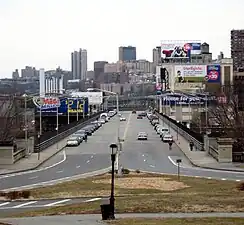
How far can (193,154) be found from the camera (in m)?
64.7

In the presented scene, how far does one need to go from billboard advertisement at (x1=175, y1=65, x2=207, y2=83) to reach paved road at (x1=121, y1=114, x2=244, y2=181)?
273 feet

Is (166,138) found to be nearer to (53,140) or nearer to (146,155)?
(53,140)

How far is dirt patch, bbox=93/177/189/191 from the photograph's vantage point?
3638 cm

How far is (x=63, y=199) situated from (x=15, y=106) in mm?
77690

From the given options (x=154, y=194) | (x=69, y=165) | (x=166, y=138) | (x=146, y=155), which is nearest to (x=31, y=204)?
(x=154, y=194)

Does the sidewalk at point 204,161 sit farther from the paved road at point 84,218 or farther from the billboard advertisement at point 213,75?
the billboard advertisement at point 213,75

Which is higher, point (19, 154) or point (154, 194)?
point (154, 194)

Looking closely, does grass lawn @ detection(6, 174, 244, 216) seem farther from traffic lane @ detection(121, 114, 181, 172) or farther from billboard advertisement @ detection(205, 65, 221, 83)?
billboard advertisement @ detection(205, 65, 221, 83)

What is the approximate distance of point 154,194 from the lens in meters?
31.6

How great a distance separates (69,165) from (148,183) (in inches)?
730

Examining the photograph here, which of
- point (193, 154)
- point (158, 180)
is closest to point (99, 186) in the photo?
point (158, 180)

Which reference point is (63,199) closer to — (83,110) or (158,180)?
(158,180)

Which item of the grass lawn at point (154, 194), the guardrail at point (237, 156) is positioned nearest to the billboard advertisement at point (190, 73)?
the guardrail at point (237, 156)

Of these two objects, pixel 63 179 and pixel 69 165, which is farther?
pixel 69 165
